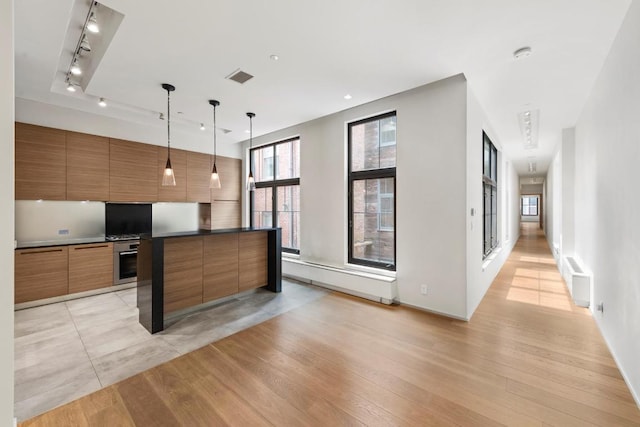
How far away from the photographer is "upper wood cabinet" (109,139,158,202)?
4.82 meters

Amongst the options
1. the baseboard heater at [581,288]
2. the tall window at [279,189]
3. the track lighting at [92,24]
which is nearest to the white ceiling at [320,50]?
the track lighting at [92,24]

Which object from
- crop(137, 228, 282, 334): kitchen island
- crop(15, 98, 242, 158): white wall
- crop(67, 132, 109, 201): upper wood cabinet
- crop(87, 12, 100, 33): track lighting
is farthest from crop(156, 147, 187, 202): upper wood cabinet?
crop(87, 12, 100, 33): track lighting

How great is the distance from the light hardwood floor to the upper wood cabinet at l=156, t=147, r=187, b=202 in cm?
367

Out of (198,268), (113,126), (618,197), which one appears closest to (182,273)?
(198,268)

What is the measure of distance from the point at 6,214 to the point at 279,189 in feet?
16.0

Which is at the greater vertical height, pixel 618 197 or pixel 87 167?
pixel 87 167

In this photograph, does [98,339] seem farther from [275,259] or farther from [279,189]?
[279,189]

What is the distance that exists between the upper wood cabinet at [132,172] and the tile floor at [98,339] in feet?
5.84

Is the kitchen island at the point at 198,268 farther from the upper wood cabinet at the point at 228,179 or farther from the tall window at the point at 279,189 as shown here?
the upper wood cabinet at the point at 228,179

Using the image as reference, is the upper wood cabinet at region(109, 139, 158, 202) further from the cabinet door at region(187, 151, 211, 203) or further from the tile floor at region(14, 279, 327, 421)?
the tile floor at region(14, 279, 327, 421)

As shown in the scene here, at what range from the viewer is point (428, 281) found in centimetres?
370

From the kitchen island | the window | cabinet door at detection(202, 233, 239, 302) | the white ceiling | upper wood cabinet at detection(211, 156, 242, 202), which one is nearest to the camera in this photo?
the white ceiling

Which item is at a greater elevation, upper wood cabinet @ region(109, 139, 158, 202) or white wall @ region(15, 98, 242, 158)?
white wall @ region(15, 98, 242, 158)

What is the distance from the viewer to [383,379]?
229 centimetres
